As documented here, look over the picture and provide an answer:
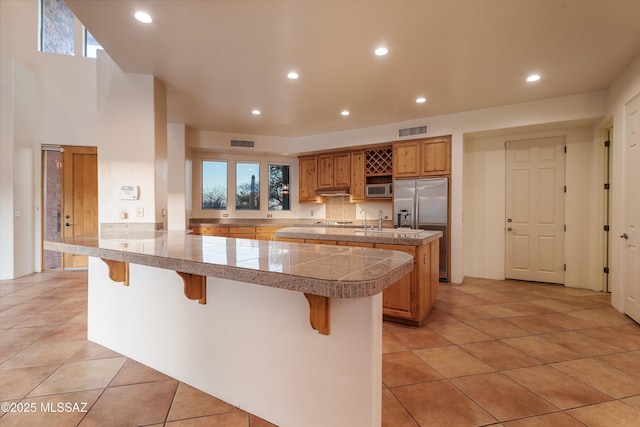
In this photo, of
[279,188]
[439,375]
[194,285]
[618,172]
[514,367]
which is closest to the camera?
[194,285]

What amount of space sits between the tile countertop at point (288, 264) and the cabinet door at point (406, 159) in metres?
3.66

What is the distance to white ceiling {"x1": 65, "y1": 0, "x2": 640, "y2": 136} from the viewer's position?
2266 mm

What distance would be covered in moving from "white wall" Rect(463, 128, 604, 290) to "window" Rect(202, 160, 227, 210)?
15.5 ft

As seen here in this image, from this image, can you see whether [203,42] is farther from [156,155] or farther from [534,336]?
[534,336]

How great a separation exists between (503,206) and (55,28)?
8401mm

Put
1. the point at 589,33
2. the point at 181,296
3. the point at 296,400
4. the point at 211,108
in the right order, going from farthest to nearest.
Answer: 1. the point at 211,108
2. the point at 589,33
3. the point at 181,296
4. the point at 296,400

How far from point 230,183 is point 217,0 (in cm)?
450

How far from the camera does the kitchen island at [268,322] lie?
1238 mm

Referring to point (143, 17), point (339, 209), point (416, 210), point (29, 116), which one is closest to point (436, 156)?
point (416, 210)

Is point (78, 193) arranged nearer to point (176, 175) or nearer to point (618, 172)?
point (176, 175)

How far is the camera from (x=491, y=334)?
2.78 meters

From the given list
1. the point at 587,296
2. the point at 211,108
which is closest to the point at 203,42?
the point at 211,108

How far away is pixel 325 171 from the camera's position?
616 cm

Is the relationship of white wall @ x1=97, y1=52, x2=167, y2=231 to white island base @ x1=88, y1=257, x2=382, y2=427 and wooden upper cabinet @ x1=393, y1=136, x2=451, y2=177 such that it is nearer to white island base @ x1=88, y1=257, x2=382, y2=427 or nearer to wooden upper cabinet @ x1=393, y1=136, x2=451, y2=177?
white island base @ x1=88, y1=257, x2=382, y2=427
